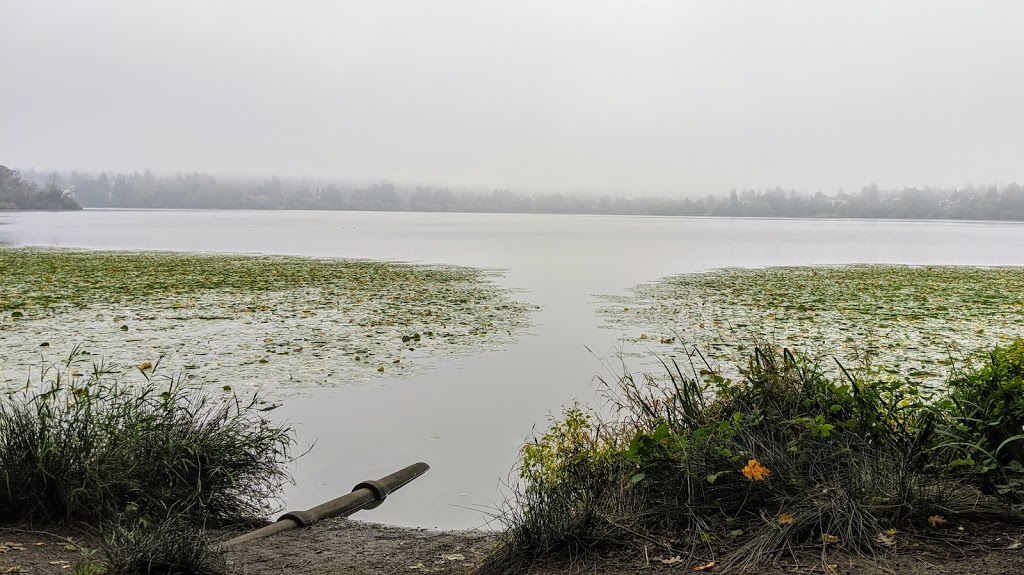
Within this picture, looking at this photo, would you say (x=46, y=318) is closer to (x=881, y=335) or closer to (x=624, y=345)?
(x=624, y=345)

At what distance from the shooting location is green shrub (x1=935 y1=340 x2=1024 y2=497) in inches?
169

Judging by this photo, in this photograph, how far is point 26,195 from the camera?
506ft

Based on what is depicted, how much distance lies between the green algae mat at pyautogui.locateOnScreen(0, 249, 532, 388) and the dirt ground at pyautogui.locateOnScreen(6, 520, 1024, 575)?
1852 millimetres

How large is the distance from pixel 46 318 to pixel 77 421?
1120cm

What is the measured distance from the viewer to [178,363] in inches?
427

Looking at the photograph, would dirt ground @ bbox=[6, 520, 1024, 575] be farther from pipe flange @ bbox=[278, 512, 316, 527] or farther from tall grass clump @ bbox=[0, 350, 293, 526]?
tall grass clump @ bbox=[0, 350, 293, 526]

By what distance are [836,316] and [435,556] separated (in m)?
13.4

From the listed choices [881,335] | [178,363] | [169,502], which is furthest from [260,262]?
[169,502]

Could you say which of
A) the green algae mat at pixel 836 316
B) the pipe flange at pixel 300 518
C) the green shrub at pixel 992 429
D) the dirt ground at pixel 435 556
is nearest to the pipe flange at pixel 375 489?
the dirt ground at pixel 435 556

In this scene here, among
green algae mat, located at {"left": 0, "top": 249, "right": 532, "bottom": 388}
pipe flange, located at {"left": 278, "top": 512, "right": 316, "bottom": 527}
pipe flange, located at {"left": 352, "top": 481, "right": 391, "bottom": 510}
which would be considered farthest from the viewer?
green algae mat, located at {"left": 0, "top": 249, "right": 532, "bottom": 388}

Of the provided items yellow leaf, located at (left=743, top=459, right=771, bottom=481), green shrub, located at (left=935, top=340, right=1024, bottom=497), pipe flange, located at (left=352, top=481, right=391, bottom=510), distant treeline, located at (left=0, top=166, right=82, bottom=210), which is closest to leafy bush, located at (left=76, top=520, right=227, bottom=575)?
pipe flange, located at (left=352, top=481, right=391, bottom=510)

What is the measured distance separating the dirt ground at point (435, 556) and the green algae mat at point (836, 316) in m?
2.96

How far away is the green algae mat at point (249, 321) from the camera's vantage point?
1091 centimetres

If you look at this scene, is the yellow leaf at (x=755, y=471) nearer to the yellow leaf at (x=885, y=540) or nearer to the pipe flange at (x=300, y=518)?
the yellow leaf at (x=885, y=540)
